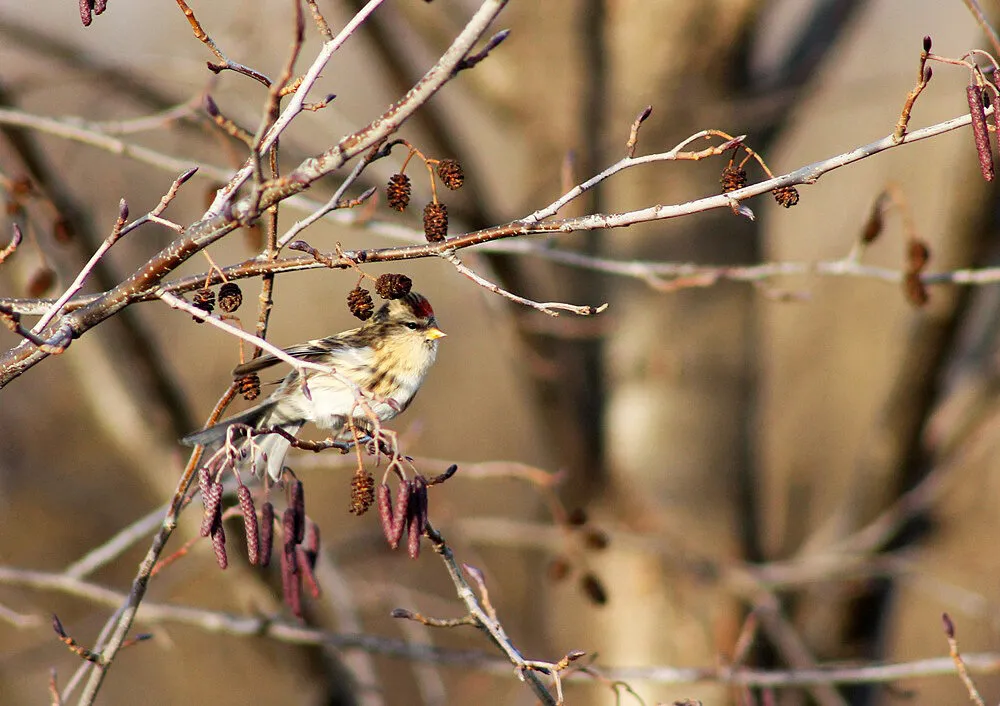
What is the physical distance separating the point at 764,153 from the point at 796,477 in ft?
8.89

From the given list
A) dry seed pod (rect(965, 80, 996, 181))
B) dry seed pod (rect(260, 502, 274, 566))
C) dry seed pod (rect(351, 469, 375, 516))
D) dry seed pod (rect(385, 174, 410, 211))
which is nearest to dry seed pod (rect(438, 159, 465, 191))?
dry seed pod (rect(385, 174, 410, 211))

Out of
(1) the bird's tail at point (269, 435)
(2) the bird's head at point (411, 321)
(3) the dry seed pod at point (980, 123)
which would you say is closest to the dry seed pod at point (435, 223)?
(1) the bird's tail at point (269, 435)

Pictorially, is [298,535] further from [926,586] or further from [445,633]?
[445,633]

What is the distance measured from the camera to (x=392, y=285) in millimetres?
1637

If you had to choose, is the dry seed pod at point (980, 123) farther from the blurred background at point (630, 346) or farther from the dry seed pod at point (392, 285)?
the blurred background at point (630, 346)

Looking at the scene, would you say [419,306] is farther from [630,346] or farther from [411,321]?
[630,346]

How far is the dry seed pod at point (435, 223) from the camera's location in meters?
1.60

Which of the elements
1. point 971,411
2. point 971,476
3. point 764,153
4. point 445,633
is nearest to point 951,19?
point 971,476

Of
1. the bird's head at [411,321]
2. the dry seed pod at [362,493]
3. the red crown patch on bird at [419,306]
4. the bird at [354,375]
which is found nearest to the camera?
the dry seed pod at [362,493]

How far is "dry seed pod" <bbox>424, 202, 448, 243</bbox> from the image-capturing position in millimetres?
1596

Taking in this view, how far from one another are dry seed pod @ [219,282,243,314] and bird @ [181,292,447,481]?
0.39 metres

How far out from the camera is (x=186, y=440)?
6.03ft

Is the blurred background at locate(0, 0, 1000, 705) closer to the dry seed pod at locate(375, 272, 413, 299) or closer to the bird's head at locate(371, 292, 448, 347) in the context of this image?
the bird's head at locate(371, 292, 448, 347)

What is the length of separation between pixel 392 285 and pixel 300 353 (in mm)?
683
